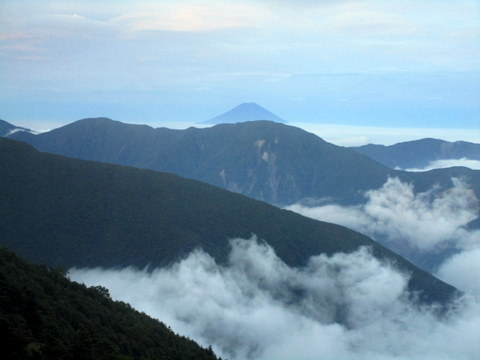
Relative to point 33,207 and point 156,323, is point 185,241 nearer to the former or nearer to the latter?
point 33,207

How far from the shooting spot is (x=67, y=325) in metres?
36.6

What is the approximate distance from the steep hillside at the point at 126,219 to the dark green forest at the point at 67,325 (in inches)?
1423

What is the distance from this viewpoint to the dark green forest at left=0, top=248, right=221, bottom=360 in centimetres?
2702

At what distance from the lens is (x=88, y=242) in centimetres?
8769

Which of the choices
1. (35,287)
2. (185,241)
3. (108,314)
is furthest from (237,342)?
(35,287)

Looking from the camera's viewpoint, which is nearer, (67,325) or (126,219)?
(67,325)

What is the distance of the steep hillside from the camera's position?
283 ft

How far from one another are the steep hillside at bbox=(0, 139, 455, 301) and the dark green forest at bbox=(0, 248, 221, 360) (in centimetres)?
3614

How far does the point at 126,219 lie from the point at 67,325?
191ft

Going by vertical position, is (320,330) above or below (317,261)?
below

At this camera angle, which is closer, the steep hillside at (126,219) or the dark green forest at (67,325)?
the dark green forest at (67,325)

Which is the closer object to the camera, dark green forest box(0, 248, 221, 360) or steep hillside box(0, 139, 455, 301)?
dark green forest box(0, 248, 221, 360)

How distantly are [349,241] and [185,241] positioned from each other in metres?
35.3

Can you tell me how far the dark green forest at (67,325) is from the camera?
88.6 ft
